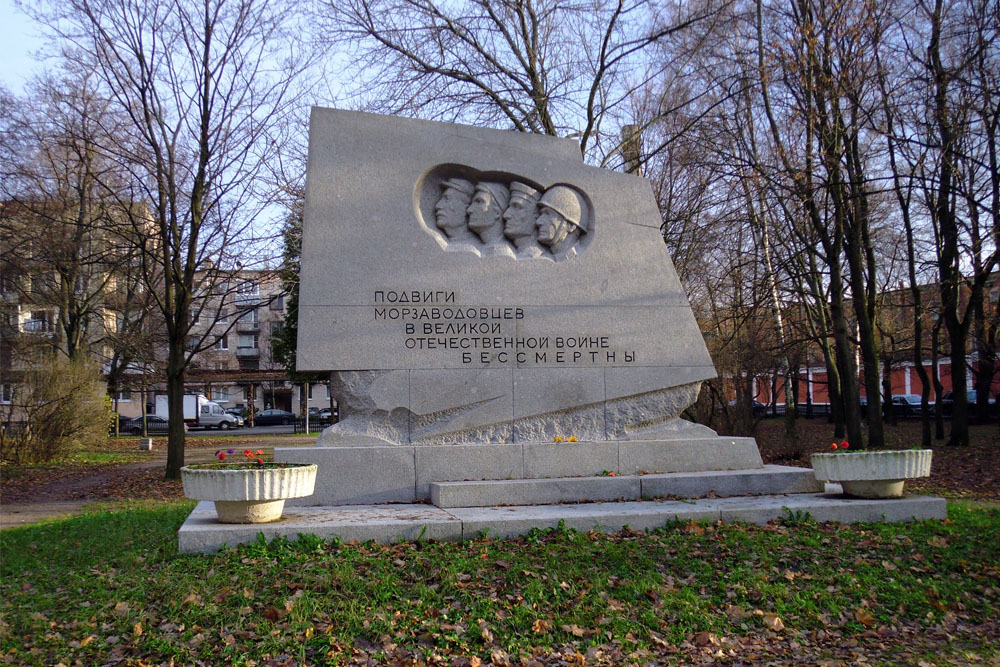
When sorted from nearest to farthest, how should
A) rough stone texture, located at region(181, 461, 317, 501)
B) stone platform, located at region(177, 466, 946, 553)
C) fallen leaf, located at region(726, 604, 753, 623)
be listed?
fallen leaf, located at region(726, 604, 753, 623) < rough stone texture, located at region(181, 461, 317, 501) < stone platform, located at region(177, 466, 946, 553)

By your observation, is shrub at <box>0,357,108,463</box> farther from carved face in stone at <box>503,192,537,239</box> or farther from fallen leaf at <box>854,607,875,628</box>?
fallen leaf at <box>854,607,875,628</box>

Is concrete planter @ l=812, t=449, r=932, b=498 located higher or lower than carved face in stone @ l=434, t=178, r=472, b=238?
lower

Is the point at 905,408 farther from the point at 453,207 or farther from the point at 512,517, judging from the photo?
the point at 512,517

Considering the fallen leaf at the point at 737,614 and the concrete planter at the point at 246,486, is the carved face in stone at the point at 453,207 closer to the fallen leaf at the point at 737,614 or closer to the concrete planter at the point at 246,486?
the concrete planter at the point at 246,486

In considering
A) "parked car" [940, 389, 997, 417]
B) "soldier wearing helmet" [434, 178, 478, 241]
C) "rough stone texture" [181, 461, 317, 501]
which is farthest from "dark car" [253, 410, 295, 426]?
"rough stone texture" [181, 461, 317, 501]

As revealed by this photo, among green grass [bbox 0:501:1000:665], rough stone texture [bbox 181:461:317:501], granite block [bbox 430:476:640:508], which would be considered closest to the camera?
green grass [bbox 0:501:1000:665]

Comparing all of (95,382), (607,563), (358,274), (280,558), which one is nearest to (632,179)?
(358,274)

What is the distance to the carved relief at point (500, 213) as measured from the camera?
9359 mm

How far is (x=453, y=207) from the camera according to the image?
30.7 ft

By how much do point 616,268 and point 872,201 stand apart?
489 inches

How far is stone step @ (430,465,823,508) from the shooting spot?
816 centimetres

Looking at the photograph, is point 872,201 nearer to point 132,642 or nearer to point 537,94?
point 537,94

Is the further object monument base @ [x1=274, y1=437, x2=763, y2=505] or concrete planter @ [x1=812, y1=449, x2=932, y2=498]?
monument base @ [x1=274, y1=437, x2=763, y2=505]

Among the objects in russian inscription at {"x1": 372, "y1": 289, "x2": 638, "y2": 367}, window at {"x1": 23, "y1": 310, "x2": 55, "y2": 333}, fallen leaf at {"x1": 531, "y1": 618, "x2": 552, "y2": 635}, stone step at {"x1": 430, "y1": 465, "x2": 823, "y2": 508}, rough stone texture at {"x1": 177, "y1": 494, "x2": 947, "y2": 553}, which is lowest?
fallen leaf at {"x1": 531, "y1": 618, "x2": 552, "y2": 635}
